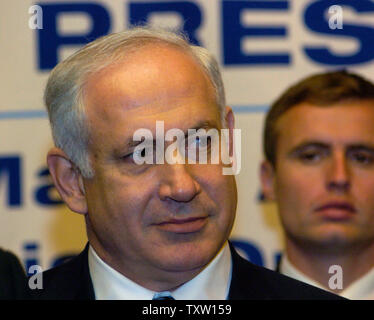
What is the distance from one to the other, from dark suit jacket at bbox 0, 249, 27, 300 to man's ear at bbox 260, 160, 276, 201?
780mm

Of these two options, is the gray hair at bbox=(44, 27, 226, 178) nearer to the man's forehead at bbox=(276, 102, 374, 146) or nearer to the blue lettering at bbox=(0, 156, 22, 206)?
the man's forehead at bbox=(276, 102, 374, 146)

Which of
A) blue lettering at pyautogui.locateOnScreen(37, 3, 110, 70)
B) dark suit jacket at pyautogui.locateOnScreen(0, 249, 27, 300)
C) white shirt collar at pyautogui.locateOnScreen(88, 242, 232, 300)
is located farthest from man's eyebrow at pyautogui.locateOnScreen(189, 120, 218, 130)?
blue lettering at pyautogui.locateOnScreen(37, 3, 110, 70)

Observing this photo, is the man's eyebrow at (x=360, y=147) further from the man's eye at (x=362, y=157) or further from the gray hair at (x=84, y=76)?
the gray hair at (x=84, y=76)

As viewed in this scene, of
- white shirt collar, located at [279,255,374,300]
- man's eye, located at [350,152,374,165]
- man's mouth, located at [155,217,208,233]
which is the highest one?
man's eye, located at [350,152,374,165]

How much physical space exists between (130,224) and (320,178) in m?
0.62

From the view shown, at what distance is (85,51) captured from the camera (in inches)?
72.9

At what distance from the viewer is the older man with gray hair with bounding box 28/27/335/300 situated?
5.74 ft

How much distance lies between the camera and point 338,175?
2109 mm

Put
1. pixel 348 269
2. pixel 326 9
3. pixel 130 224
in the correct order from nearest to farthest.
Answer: pixel 130 224 → pixel 348 269 → pixel 326 9

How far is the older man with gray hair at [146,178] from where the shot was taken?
68.8 inches

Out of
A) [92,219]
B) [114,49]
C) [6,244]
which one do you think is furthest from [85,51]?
[6,244]

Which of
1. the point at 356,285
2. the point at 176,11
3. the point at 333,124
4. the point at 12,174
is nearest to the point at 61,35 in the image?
the point at 176,11

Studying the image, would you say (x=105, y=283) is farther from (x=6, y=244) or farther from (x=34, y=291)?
(x=6, y=244)
